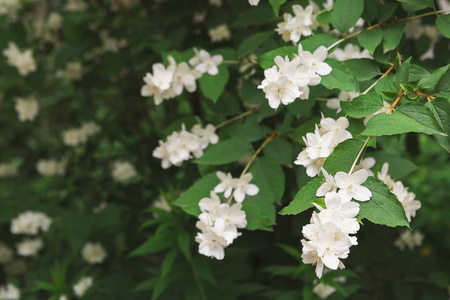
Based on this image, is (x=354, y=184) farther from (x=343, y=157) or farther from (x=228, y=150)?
(x=228, y=150)

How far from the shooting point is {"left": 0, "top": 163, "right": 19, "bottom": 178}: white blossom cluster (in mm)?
3117

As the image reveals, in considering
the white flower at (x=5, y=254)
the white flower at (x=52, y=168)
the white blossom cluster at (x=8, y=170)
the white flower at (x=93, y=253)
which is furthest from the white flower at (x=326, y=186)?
the white blossom cluster at (x=8, y=170)

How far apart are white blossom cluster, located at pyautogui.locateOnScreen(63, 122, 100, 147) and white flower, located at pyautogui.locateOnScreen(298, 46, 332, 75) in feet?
6.56

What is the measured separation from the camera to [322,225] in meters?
0.86

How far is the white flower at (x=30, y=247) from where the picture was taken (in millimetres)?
2646

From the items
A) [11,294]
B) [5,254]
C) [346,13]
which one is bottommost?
[5,254]

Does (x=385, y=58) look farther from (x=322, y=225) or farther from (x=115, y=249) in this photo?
(x=115, y=249)

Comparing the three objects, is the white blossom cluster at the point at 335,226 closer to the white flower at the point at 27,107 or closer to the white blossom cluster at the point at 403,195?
the white blossom cluster at the point at 403,195

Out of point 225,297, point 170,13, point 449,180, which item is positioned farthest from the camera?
point 449,180

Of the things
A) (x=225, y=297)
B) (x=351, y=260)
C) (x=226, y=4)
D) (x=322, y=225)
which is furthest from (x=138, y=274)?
(x=322, y=225)

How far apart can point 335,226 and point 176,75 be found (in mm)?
774

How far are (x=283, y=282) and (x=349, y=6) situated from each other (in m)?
1.31

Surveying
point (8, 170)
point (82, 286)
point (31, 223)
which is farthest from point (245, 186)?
point (8, 170)

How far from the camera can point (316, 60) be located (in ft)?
3.59
